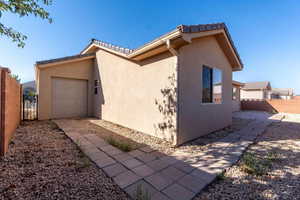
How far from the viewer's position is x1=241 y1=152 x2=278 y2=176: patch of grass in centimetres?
265

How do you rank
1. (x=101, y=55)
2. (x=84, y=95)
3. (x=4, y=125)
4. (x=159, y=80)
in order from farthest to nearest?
(x=84, y=95) → (x=101, y=55) → (x=159, y=80) → (x=4, y=125)

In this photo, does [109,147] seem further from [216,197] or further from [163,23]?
[163,23]

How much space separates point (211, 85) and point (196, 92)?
4.47 ft

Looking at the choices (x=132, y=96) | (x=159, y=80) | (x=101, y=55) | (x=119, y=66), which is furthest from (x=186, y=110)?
(x=101, y=55)

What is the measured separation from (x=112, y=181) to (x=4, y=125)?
2.86 metres

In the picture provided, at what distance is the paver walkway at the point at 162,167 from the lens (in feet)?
6.80

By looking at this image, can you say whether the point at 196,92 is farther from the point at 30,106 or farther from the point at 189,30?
the point at 30,106

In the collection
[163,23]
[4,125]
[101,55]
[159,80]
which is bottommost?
[4,125]

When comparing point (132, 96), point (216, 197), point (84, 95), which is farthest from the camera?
point (84, 95)

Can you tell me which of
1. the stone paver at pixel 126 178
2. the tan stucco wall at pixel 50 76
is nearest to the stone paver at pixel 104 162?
the stone paver at pixel 126 178

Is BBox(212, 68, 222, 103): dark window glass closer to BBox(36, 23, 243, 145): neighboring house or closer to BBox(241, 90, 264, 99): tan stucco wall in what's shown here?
BBox(36, 23, 243, 145): neighboring house

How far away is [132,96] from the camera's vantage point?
5.70m

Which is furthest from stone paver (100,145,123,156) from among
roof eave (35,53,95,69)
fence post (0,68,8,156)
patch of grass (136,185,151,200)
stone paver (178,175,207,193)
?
roof eave (35,53,95,69)

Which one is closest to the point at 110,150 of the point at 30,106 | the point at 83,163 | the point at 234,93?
the point at 83,163
